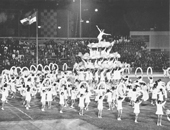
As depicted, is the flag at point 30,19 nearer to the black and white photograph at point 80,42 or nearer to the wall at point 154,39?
the black and white photograph at point 80,42

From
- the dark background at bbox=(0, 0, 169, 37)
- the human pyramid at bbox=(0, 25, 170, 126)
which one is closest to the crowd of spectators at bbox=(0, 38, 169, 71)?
the dark background at bbox=(0, 0, 169, 37)

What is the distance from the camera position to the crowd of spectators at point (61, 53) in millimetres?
40000

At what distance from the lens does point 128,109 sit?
20875 mm

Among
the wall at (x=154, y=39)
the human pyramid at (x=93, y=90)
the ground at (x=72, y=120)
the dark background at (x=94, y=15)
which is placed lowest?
the ground at (x=72, y=120)

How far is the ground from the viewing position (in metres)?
16.4

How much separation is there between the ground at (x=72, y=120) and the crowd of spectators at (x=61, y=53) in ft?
62.1

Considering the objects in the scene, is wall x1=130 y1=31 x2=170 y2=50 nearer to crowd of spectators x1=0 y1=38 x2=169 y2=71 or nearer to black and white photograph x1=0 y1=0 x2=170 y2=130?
black and white photograph x1=0 y1=0 x2=170 y2=130

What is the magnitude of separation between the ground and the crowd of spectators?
745 inches

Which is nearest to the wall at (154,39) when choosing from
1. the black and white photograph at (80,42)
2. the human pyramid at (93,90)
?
the black and white photograph at (80,42)

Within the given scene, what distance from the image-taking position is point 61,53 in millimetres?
42156

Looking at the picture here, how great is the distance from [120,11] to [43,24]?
1064 centimetres

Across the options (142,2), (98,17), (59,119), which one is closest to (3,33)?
(98,17)

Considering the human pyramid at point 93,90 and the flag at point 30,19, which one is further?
the flag at point 30,19

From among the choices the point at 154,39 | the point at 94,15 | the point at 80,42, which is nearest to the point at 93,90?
the point at 80,42
